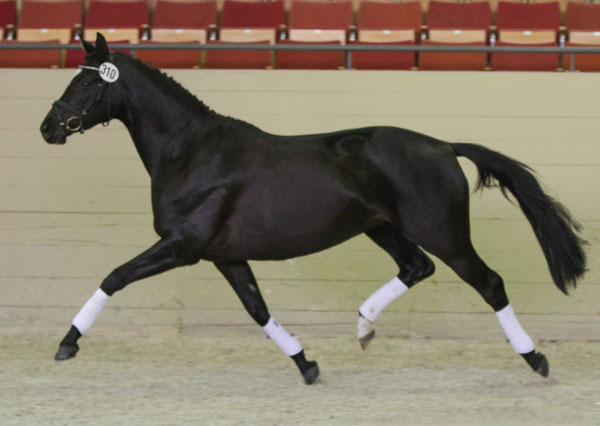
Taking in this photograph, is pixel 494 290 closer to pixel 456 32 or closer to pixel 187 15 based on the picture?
pixel 456 32

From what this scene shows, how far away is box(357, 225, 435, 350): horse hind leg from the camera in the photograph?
3.86 metres

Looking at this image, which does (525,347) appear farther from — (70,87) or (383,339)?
(70,87)

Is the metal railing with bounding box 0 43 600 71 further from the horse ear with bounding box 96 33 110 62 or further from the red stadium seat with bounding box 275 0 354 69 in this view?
the horse ear with bounding box 96 33 110 62

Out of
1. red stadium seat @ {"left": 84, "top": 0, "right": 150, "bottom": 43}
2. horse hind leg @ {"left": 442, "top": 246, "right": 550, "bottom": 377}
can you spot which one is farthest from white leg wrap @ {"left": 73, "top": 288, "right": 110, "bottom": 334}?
red stadium seat @ {"left": 84, "top": 0, "right": 150, "bottom": 43}

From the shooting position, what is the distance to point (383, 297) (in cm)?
386

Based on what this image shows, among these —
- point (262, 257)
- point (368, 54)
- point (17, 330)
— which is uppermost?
point (368, 54)

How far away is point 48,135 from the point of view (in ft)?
11.6

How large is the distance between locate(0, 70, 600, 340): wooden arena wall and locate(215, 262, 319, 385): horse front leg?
111cm

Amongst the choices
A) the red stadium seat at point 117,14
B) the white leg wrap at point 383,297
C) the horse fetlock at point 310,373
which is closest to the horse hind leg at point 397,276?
the white leg wrap at point 383,297

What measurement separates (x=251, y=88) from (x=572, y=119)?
1.90m

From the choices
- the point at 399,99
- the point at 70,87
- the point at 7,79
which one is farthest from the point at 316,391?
the point at 7,79

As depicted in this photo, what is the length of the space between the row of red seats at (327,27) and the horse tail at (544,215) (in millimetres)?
2264

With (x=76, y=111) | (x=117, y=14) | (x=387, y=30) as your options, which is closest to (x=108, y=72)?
(x=76, y=111)

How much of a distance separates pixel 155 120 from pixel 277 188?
0.62 metres
